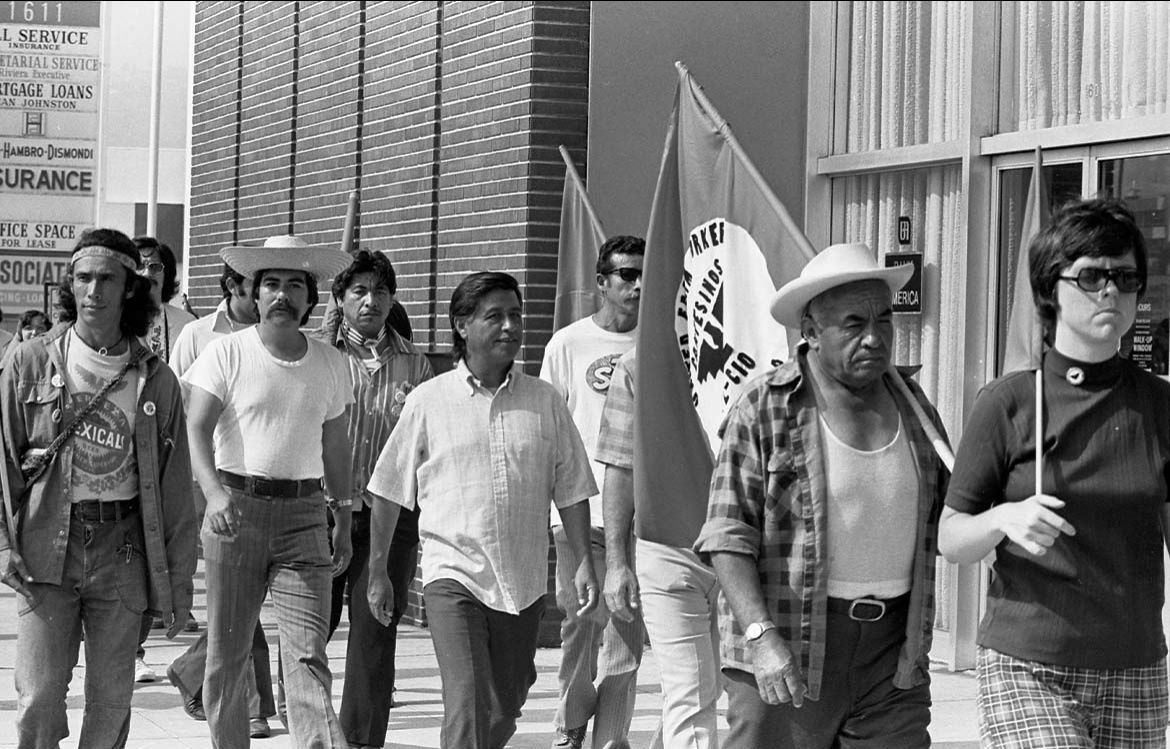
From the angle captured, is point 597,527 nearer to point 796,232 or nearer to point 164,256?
point 796,232

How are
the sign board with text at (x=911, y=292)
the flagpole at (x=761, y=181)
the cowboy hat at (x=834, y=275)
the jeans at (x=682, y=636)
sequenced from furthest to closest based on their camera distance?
the sign board with text at (x=911, y=292), the jeans at (x=682, y=636), the flagpole at (x=761, y=181), the cowboy hat at (x=834, y=275)

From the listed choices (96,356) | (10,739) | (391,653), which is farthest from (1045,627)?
(10,739)

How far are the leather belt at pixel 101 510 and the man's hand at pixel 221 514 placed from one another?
2.21 ft

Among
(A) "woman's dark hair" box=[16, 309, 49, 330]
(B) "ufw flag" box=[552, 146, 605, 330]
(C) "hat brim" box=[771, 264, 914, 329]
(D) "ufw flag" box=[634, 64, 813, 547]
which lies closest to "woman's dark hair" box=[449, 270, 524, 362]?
(D) "ufw flag" box=[634, 64, 813, 547]

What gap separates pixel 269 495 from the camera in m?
7.58

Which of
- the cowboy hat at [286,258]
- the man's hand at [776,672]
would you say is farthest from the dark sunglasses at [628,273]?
the man's hand at [776,672]

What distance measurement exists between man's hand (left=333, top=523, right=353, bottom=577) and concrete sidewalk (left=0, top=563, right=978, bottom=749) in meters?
0.77

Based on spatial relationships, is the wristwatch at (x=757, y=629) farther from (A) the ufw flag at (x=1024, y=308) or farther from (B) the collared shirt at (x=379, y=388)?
(B) the collared shirt at (x=379, y=388)

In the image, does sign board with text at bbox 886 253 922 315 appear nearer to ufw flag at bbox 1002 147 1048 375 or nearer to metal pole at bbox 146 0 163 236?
ufw flag at bbox 1002 147 1048 375

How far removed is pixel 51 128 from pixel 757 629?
1755cm

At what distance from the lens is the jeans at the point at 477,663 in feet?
21.3

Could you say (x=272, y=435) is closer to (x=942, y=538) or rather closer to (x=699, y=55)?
(x=942, y=538)

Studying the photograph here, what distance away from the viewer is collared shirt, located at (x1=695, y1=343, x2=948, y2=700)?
499cm

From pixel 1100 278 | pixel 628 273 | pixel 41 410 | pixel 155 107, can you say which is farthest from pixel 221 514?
pixel 155 107
